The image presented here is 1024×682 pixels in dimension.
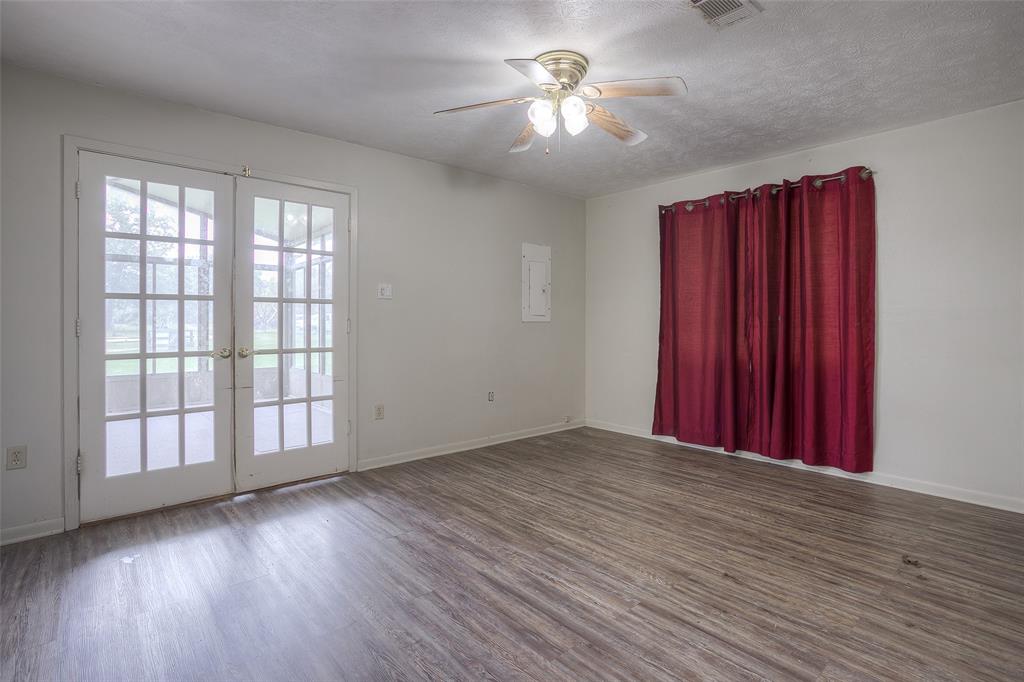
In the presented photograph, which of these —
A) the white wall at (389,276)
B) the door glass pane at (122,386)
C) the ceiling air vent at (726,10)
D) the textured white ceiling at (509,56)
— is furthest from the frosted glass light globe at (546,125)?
the door glass pane at (122,386)

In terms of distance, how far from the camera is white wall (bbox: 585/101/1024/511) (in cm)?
318

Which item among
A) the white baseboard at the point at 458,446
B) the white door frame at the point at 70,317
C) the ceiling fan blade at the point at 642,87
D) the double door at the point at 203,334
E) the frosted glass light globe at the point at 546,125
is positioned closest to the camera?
the ceiling fan blade at the point at 642,87

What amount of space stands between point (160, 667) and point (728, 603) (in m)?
2.15

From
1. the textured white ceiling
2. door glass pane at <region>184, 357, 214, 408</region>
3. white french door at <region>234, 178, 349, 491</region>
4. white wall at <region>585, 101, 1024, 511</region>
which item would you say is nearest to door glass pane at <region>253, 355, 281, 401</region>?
white french door at <region>234, 178, 349, 491</region>

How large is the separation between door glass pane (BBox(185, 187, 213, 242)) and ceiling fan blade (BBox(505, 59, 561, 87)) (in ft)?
7.37

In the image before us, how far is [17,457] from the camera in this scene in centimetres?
268

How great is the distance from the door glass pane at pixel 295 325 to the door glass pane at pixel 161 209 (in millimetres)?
834

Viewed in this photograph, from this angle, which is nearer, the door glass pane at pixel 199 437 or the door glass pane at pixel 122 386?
the door glass pane at pixel 122 386

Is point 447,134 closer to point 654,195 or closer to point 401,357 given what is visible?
point 401,357

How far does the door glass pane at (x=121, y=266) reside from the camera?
2.91 m

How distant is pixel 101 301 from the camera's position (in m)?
2.89

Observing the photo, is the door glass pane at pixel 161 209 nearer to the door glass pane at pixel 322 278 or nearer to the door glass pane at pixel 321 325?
the door glass pane at pixel 322 278

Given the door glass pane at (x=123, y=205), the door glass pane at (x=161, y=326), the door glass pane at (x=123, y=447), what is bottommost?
the door glass pane at (x=123, y=447)

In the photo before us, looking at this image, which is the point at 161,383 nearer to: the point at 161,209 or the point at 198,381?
the point at 198,381
